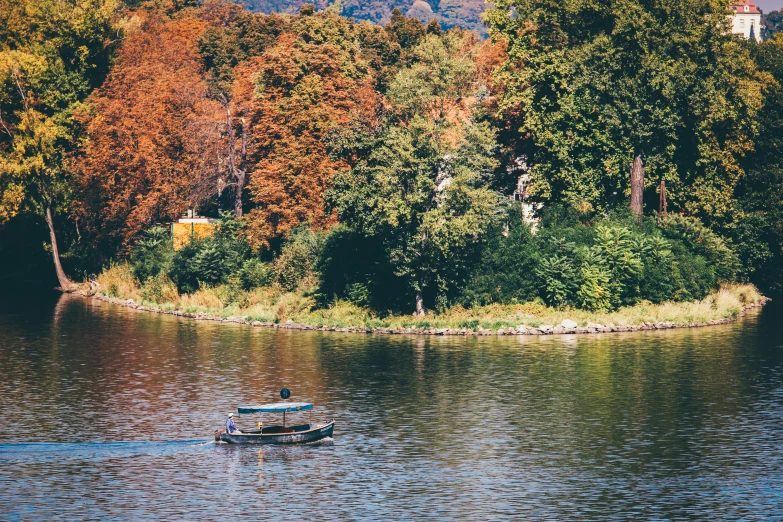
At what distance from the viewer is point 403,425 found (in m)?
55.3

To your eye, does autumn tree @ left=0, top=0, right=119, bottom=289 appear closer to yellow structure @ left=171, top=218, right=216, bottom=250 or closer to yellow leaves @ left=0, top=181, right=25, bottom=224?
yellow leaves @ left=0, top=181, right=25, bottom=224

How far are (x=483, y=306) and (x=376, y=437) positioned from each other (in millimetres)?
31748

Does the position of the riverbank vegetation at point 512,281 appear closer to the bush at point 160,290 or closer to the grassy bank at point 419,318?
the grassy bank at point 419,318

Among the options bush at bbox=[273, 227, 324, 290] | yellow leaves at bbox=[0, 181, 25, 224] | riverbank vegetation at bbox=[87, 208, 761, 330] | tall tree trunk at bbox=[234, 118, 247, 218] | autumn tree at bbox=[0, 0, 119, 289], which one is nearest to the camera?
riverbank vegetation at bbox=[87, 208, 761, 330]

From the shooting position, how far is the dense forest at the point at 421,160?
→ 8219 cm

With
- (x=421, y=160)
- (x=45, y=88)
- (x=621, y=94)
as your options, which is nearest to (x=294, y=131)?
(x=421, y=160)

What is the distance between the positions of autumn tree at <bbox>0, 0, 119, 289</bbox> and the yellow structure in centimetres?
1235

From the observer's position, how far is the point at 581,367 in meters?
68.1

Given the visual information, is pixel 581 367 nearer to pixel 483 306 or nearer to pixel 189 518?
pixel 483 306

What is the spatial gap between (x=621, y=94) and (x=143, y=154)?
44.8m

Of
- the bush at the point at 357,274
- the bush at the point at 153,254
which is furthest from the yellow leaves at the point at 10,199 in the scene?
the bush at the point at 357,274

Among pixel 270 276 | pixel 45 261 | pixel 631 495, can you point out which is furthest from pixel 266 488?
pixel 45 261

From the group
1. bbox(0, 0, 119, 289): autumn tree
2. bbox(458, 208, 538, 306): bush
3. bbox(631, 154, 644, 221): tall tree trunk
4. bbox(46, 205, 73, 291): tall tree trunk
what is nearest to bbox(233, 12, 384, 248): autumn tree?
bbox(458, 208, 538, 306): bush

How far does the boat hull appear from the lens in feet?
169
